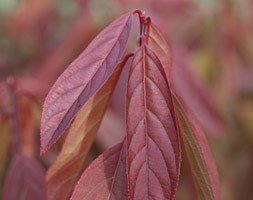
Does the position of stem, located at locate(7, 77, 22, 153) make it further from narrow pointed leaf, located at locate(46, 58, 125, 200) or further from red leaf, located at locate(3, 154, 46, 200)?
narrow pointed leaf, located at locate(46, 58, 125, 200)

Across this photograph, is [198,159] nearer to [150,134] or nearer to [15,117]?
[150,134]

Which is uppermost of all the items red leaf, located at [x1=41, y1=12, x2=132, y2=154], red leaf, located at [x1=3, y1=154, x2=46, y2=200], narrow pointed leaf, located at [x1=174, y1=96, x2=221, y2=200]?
red leaf, located at [x1=41, y1=12, x2=132, y2=154]

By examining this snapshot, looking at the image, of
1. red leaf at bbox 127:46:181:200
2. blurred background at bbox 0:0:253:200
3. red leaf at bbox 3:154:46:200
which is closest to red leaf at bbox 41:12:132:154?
red leaf at bbox 127:46:181:200

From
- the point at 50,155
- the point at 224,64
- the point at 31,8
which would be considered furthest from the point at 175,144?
the point at 31,8

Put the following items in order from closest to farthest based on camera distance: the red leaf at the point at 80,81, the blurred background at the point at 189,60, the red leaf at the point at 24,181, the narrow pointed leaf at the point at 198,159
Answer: the red leaf at the point at 80,81
the narrow pointed leaf at the point at 198,159
the red leaf at the point at 24,181
the blurred background at the point at 189,60

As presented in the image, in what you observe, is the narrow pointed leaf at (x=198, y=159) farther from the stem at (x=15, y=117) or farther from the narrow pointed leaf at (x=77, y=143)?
the stem at (x=15, y=117)

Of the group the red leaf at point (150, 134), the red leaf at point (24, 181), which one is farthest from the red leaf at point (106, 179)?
the red leaf at point (24, 181)
